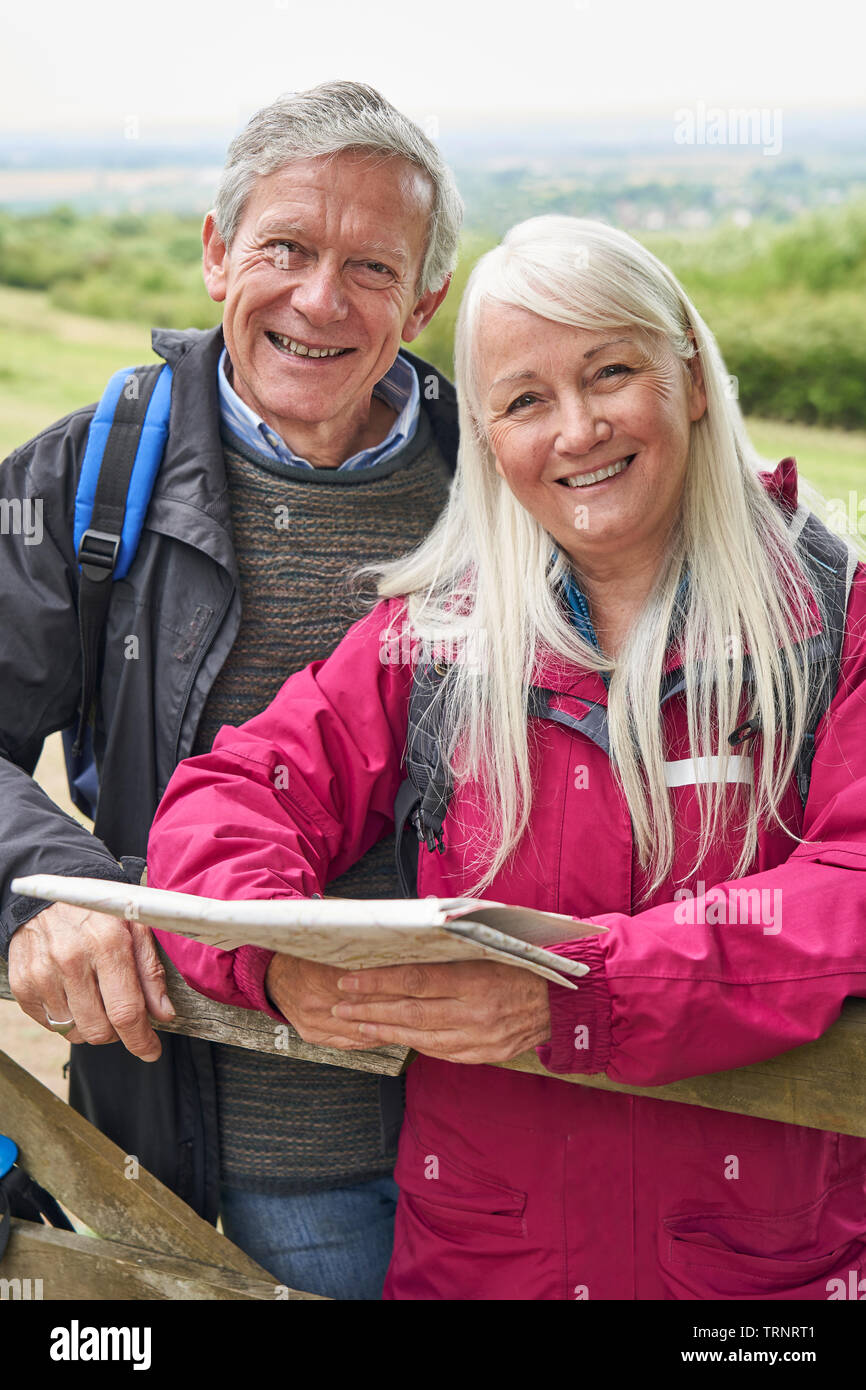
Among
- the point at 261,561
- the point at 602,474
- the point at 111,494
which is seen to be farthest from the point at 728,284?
the point at 602,474

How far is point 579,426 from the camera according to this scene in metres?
1.69

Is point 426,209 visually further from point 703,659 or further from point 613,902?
point 613,902

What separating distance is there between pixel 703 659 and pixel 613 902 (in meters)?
0.35

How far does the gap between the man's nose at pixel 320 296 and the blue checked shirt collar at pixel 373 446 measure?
0.22 metres

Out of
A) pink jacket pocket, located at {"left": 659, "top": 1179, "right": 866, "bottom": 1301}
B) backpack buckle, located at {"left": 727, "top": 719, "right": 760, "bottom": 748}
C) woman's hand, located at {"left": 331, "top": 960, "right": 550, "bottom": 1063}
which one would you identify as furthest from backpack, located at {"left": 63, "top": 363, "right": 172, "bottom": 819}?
pink jacket pocket, located at {"left": 659, "top": 1179, "right": 866, "bottom": 1301}

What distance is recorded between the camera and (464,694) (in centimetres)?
179

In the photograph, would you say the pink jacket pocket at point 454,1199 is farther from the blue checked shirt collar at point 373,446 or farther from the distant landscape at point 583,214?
the distant landscape at point 583,214

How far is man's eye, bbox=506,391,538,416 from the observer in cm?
175

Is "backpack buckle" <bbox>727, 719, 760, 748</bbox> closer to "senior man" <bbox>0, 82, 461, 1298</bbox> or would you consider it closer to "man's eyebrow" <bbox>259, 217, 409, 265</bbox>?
"senior man" <bbox>0, 82, 461, 1298</bbox>

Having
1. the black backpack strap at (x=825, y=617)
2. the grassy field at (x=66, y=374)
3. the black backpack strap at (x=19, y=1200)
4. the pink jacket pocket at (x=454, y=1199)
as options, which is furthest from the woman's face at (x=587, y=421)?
the grassy field at (x=66, y=374)

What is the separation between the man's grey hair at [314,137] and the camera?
6.63 feet

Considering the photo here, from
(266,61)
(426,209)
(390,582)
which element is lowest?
(390,582)
